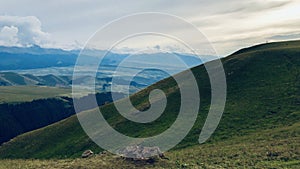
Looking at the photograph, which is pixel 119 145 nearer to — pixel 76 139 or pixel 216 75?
pixel 76 139

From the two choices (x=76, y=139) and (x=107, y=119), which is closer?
(x=76, y=139)

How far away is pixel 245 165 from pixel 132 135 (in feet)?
107

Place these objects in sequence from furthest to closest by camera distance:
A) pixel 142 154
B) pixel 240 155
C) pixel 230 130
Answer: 1. pixel 230 130
2. pixel 142 154
3. pixel 240 155

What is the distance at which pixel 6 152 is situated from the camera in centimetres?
8250

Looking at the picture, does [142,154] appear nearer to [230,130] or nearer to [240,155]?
[240,155]

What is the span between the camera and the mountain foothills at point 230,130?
147ft

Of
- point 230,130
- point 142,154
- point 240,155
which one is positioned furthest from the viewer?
point 230,130

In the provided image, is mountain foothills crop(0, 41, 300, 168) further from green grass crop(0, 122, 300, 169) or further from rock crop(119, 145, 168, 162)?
rock crop(119, 145, 168, 162)

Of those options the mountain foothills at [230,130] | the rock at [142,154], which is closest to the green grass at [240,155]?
the mountain foothills at [230,130]

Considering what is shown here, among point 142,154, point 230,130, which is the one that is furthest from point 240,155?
point 230,130

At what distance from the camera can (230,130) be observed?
60781mm

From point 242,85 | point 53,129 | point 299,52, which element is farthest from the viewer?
point 299,52

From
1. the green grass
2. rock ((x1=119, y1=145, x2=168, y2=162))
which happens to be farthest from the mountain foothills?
rock ((x1=119, y1=145, x2=168, y2=162))

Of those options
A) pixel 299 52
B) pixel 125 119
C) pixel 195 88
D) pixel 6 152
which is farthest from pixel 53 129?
pixel 299 52
